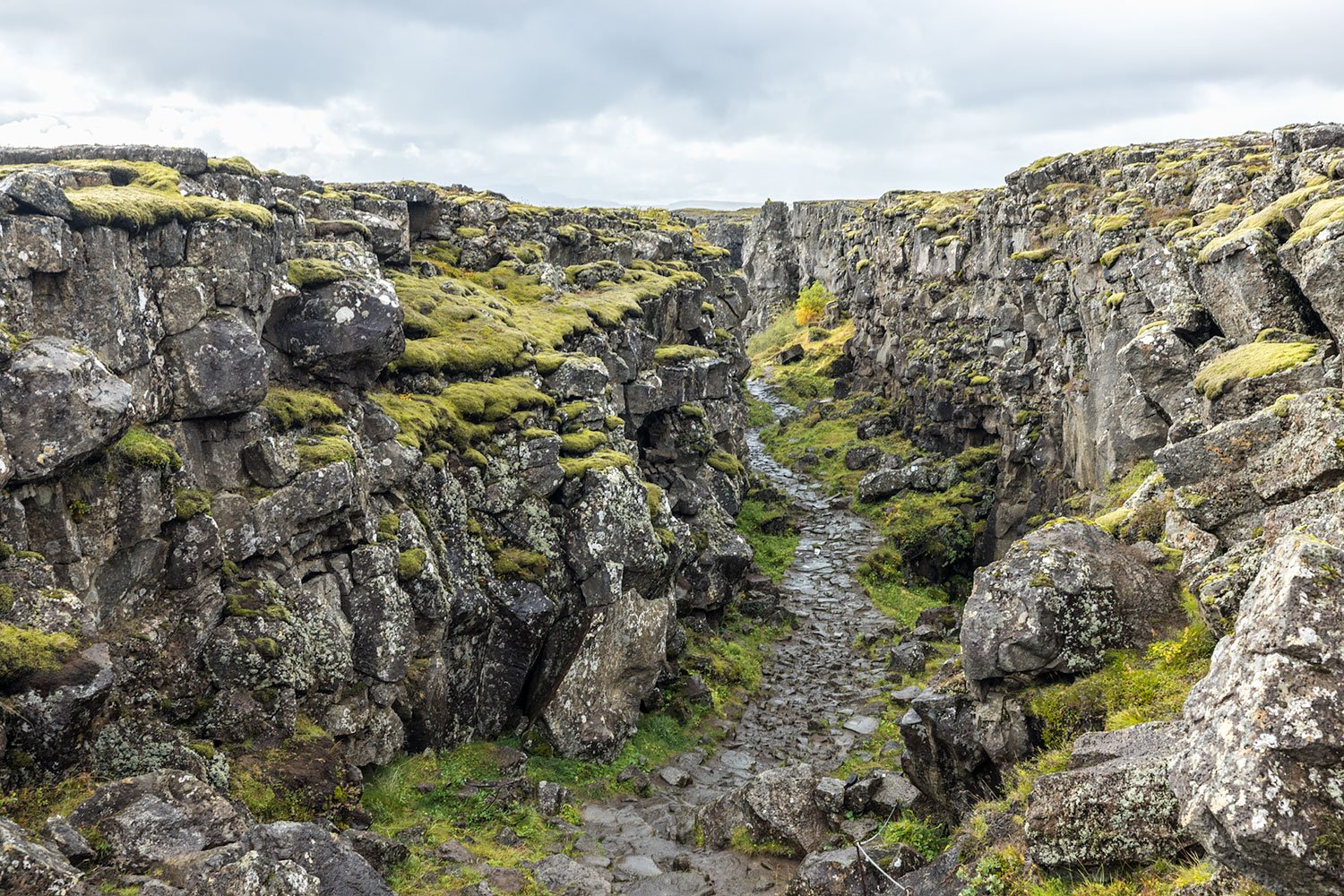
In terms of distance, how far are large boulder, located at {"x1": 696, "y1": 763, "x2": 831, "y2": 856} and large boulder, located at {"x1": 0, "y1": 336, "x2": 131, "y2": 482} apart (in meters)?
16.8

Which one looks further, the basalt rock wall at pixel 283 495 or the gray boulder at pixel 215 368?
the gray boulder at pixel 215 368

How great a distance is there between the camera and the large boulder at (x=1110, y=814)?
35.0 ft

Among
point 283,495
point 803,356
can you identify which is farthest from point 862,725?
point 803,356

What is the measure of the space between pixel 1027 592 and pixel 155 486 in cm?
1803

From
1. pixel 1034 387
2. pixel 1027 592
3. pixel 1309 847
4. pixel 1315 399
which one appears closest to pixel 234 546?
pixel 1027 592

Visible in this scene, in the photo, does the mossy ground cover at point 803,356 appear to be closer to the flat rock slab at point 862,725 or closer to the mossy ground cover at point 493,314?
the mossy ground cover at point 493,314

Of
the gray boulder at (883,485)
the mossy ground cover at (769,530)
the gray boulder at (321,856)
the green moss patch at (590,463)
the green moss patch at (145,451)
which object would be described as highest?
the green moss patch at (145,451)

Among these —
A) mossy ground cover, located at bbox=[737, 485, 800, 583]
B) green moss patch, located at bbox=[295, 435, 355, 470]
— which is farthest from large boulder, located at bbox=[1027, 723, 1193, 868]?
mossy ground cover, located at bbox=[737, 485, 800, 583]

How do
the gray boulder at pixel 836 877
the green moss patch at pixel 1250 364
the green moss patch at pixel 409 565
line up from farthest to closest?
the green moss patch at pixel 409 565 → the green moss patch at pixel 1250 364 → the gray boulder at pixel 836 877

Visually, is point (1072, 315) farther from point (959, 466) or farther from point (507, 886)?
point (507, 886)

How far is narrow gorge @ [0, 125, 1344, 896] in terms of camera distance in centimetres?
1177

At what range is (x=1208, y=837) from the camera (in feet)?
27.8

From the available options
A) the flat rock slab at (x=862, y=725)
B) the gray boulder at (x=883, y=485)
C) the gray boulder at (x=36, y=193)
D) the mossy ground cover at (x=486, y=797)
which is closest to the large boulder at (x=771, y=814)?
the mossy ground cover at (x=486, y=797)

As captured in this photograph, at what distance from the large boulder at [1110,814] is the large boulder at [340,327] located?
20271 millimetres
